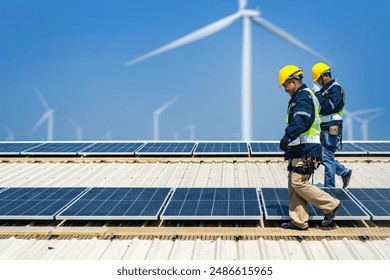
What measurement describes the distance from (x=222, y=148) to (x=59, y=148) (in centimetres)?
667

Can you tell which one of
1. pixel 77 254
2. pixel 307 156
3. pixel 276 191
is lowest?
pixel 77 254

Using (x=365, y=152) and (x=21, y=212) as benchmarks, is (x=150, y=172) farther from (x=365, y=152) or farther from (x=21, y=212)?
(x=365, y=152)

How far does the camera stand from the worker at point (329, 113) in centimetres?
1045

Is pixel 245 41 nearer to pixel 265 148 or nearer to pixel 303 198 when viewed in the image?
pixel 265 148

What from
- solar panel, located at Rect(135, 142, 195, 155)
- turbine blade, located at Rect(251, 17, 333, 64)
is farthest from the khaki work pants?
turbine blade, located at Rect(251, 17, 333, 64)

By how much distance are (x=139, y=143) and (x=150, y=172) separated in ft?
15.0

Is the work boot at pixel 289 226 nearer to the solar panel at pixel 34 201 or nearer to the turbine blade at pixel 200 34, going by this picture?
the solar panel at pixel 34 201

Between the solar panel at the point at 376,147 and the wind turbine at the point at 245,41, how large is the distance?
9388 millimetres

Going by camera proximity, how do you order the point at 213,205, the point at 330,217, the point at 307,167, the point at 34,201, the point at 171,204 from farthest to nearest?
the point at 34,201 → the point at 171,204 → the point at 213,205 → the point at 330,217 → the point at 307,167

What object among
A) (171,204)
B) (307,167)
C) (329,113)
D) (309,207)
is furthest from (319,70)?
(171,204)

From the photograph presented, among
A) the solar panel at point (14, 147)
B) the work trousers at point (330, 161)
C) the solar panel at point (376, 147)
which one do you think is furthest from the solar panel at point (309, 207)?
the solar panel at point (14, 147)

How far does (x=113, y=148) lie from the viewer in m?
16.6

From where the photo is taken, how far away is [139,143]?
17.9 meters

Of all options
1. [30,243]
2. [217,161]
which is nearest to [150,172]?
[217,161]
